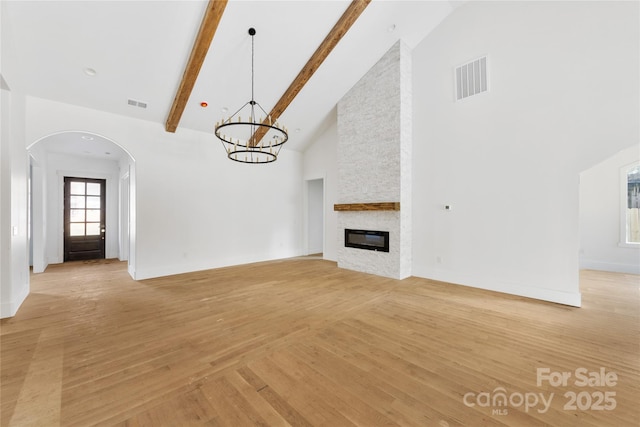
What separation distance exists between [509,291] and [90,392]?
5.43 m

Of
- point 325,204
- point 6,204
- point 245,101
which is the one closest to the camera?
point 6,204

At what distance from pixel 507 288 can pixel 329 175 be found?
16.1 ft

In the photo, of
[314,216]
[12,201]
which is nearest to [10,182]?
[12,201]

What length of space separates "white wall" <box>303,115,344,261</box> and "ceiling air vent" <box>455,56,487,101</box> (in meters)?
3.16

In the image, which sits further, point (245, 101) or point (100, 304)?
point (245, 101)

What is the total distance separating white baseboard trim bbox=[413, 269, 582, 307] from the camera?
3.78m

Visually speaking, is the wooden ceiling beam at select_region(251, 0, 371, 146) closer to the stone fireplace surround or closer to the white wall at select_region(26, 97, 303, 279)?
the stone fireplace surround

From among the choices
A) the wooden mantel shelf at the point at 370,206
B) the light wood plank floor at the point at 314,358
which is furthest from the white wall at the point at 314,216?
the light wood plank floor at the point at 314,358

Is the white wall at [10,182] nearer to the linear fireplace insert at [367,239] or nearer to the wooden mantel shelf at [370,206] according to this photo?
the wooden mantel shelf at [370,206]

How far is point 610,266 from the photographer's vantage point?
18.9 feet

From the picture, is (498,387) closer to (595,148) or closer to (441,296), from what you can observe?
(441,296)

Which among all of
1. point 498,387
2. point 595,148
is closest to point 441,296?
point 498,387

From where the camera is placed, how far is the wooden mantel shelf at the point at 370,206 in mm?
5203

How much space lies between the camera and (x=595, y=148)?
3623 millimetres
